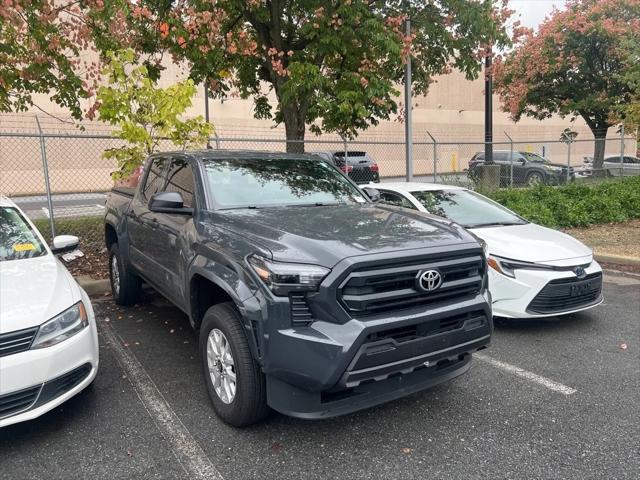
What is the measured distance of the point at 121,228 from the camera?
5.96m

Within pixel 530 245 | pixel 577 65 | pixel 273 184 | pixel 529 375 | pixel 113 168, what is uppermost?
pixel 577 65

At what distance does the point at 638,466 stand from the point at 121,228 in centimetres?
518

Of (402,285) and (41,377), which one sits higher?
(402,285)

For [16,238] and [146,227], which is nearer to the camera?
[16,238]

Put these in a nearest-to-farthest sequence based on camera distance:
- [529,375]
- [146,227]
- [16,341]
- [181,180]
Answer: [16,341], [529,375], [181,180], [146,227]

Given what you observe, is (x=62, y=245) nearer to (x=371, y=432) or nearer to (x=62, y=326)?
(x=62, y=326)

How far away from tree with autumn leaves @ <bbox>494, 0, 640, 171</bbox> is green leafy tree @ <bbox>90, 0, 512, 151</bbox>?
1013 centimetres

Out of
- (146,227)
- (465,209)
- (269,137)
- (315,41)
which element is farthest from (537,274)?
(269,137)

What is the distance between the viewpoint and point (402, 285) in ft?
10.3

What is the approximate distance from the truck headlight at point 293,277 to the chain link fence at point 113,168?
19.2 feet

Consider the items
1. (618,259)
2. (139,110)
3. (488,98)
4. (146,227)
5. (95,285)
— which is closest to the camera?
(146,227)

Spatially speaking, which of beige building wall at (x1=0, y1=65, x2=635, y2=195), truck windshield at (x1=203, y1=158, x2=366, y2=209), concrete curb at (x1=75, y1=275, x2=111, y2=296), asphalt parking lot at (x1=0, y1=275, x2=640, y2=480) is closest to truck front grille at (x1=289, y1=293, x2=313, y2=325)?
asphalt parking lot at (x1=0, y1=275, x2=640, y2=480)

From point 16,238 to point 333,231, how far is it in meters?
2.76

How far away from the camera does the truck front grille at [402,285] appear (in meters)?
2.99
